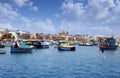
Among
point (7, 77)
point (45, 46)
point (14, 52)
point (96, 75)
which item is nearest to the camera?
point (7, 77)

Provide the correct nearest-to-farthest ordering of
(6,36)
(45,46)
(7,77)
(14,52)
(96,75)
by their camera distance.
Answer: (7,77), (96,75), (14,52), (45,46), (6,36)

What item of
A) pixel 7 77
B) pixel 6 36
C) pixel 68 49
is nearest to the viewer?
pixel 7 77

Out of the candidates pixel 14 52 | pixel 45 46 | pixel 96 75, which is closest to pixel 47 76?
pixel 96 75

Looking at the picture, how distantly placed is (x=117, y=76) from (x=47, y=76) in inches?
359

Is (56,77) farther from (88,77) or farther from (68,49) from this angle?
(68,49)

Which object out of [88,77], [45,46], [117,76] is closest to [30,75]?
[88,77]

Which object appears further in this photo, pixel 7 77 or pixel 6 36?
pixel 6 36

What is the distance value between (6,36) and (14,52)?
12153cm

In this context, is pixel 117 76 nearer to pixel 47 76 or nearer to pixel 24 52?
pixel 47 76

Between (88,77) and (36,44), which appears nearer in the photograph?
(88,77)

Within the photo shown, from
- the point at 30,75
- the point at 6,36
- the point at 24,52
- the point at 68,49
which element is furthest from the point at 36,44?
the point at 30,75

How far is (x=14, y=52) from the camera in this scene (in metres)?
75.6

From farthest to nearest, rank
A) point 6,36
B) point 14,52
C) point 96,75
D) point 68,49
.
Result: point 6,36 < point 68,49 < point 14,52 < point 96,75

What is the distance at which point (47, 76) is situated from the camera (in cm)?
3278
